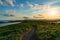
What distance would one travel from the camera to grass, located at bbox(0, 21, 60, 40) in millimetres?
2766

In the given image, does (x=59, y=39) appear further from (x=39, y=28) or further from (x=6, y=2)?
(x=6, y=2)

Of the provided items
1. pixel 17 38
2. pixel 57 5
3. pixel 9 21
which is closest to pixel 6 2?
pixel 9 21

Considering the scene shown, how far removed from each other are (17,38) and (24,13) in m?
0.52

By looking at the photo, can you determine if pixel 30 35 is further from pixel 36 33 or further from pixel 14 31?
pixel 14 31

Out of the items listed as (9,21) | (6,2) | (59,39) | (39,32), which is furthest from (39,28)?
(6,2)

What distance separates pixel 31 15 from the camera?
285 cm

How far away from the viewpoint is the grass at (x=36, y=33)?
9.07ft

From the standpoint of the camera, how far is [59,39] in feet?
8.91

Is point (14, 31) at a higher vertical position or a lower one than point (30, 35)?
higher

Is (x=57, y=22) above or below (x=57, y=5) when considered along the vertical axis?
below

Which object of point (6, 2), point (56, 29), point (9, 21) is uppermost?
point (6, 2)

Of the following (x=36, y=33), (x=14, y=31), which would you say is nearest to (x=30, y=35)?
(x=36, y=33)

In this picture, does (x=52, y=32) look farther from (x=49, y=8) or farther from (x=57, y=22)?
(x=49, y=8)

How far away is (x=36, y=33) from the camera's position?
2826 mm
